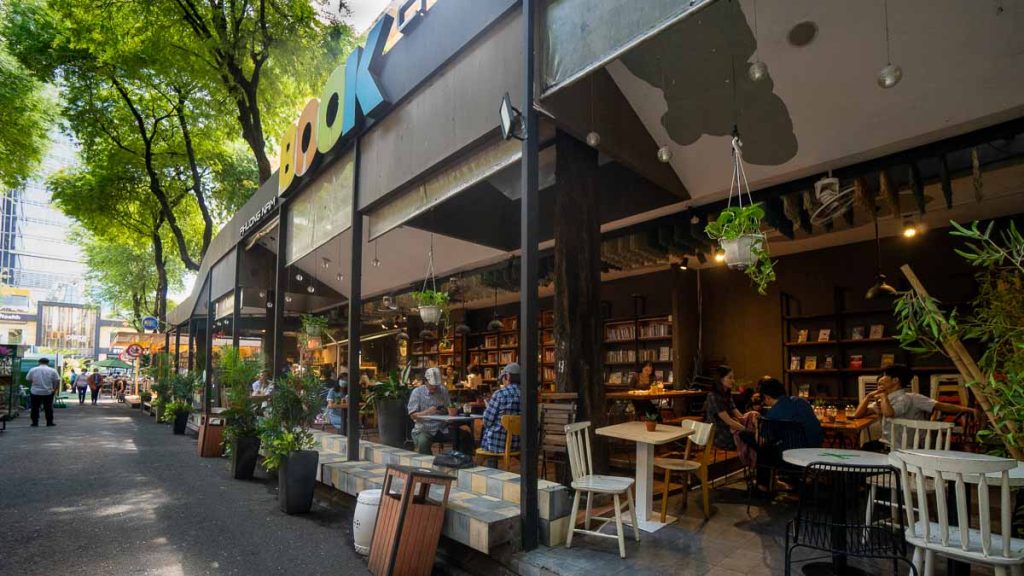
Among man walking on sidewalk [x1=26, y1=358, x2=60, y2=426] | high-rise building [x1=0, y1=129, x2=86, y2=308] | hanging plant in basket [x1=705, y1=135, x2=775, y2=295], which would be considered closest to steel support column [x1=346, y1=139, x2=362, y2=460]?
hanging plant in basket [x1=705, y1=135, x2=775, y2=295]

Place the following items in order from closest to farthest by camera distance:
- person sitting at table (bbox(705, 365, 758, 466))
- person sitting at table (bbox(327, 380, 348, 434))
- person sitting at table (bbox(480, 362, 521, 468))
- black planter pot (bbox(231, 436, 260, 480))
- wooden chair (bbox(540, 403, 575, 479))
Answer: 1. wooden chair (bbox(540, 403, 575, 479))
2. person sitting at table (bbox(705, 365, 758, 466))
3. person sitting at table (bbox(480, 362, 521, 468))
4. black planter pot (bbox(231, 436, 260, 480))
5. person sitting at table (bbox(327, 380, 348, 434))

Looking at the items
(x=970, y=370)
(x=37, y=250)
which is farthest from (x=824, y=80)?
(x=37, y=250)

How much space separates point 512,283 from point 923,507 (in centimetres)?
712

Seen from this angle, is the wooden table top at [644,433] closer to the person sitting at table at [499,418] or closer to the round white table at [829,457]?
the round white table at [829,457]

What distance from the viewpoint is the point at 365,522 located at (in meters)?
4.55

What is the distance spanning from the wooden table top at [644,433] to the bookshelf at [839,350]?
484 cm

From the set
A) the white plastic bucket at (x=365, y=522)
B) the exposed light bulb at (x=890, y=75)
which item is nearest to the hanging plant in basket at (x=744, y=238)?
the exposed light bulb at (x=890, y=75)

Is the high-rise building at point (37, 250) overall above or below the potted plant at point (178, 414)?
above

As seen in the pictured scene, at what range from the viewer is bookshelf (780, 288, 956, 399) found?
7.90 m

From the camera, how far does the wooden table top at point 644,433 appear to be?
4266mm

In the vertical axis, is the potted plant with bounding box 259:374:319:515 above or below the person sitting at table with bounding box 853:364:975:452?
below

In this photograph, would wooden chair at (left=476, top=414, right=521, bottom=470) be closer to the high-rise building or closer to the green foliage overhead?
the green foliage overhead

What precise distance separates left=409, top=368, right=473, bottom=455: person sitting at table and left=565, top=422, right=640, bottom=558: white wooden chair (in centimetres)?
274

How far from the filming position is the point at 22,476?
7773mm
